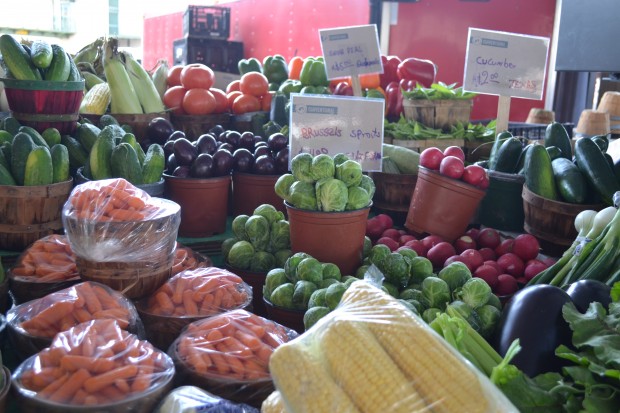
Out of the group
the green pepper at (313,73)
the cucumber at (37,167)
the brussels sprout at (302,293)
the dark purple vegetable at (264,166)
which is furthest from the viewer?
the green pepper at (313,73)

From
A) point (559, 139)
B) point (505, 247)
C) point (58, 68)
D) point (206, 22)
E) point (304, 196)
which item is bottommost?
point (505, 247)

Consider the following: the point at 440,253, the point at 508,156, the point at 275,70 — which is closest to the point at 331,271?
the point at 440,253

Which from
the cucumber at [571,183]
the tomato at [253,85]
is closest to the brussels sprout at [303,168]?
the cucumber at [571,183]

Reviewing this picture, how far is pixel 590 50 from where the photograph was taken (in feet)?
11.2

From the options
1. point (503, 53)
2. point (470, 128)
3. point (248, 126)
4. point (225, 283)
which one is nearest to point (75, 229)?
point (225, 283)

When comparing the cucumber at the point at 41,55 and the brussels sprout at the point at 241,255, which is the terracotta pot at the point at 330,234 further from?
the cucumber at the point at 41,55

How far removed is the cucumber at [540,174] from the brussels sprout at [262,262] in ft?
4.10

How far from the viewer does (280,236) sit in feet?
8.17

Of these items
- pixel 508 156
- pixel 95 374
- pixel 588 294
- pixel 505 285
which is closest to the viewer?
pixel 95 374

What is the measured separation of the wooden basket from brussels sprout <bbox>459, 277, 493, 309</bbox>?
64.0 inches

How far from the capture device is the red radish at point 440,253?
253cm

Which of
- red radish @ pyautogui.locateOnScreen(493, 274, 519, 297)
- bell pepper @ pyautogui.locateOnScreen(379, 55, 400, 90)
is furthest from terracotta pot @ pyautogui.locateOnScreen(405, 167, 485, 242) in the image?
bell pepper @ pyautogui.locateOnScreen(379, 55, 400, 90)

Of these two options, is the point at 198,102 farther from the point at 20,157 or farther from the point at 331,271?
the point at 331,271

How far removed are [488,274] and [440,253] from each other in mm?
237
